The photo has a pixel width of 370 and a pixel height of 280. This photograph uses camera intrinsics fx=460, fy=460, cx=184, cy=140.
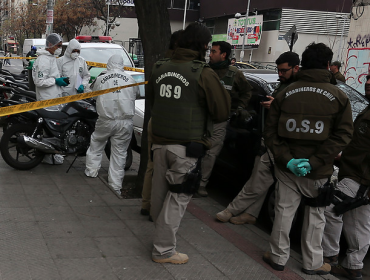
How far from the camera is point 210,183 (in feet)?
24.0

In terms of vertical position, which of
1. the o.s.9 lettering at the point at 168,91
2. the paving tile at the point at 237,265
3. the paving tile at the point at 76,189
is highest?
the o.s.9 lettering at the point at 168,91

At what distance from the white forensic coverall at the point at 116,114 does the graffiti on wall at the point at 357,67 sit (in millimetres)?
9050

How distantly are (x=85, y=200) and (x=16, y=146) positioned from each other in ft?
5.59

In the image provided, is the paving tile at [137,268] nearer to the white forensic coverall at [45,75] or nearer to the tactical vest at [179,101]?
the tactical vest at [179,101]

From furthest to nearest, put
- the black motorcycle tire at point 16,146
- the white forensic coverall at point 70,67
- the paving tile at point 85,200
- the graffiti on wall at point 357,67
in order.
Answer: the graffiti on wall at point 357,67, the white forensic coverall at point 70,67, the black motorcycle tire at point 16,146, the paving tile at point 85,200

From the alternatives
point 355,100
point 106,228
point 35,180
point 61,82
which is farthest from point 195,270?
point 61,82

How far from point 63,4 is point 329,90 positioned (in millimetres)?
49817

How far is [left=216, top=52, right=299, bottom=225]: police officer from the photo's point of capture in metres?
4.96

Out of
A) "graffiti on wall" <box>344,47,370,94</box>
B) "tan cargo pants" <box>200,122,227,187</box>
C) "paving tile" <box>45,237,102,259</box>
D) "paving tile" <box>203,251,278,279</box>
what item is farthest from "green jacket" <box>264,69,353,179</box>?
"graffiti on wall" <box>344,47,370,94</box>

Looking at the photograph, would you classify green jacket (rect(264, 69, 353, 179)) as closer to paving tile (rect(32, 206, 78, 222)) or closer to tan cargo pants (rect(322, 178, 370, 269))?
tan cargo pants (rect(322, 178, 370, 269))

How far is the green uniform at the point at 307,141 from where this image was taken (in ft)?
12.2

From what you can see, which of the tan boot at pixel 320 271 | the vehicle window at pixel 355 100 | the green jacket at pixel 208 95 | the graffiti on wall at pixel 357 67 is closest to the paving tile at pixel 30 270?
the green jacket at pixel 208 95

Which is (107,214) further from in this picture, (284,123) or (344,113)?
(344,113)

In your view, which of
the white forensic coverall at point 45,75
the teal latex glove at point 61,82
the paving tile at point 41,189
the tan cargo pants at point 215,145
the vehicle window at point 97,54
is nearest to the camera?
the paving tile at point 41,189
